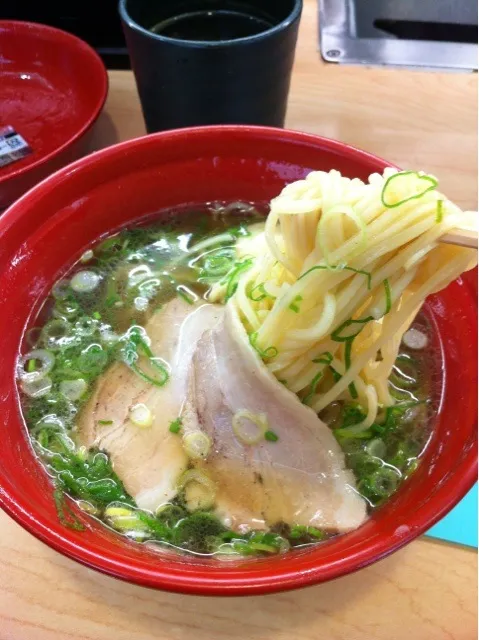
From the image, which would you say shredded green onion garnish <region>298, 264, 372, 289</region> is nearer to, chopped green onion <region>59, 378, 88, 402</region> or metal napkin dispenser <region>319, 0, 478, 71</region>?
chopped green onion <region>59, 378, 88, 402</region>

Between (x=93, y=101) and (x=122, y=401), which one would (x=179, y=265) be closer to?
(x=122, y=401)

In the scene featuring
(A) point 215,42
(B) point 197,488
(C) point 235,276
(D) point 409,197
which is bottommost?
(B) point 197,488

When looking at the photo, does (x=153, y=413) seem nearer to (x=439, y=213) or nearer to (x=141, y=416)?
(x=141, y=416)

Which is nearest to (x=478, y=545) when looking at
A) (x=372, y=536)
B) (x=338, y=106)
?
(x=372, y=536)

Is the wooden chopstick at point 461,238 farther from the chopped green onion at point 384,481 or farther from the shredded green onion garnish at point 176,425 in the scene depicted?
the shredded green onion garnish at point 176,425

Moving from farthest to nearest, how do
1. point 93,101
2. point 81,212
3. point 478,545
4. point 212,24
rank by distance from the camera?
point 93,101
point 212,24
point 81,212
point 478,545

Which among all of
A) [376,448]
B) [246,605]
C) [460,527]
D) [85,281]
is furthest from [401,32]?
[246,605]

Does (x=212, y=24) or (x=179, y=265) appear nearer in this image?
(x=179, y=265)

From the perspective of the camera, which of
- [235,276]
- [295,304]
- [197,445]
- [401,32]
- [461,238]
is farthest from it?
[401,32]
